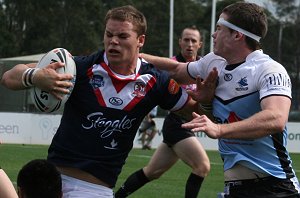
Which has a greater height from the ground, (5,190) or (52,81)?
(52,81)

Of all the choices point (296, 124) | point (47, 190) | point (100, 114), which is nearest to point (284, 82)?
point (100, 114)

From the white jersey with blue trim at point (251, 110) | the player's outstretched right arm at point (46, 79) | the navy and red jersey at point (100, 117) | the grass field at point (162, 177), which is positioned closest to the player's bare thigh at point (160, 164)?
the grass field at point (162, 177)

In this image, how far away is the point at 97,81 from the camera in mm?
5715

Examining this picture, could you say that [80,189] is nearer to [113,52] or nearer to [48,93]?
[48,93]

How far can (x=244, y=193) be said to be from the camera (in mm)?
5633

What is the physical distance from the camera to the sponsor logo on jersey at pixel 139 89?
227 inches

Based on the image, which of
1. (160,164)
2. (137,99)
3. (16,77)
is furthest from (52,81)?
(160,164)

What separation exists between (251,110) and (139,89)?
83 centimetres

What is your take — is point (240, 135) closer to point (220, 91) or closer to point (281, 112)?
point (281, 112)

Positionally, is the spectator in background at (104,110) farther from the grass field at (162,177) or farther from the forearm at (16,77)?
the grass field at (162,177)

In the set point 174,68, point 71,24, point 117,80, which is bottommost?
point 117,80

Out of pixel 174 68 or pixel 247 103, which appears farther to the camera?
pixel 174 68

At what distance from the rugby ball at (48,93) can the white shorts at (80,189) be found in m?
0.53

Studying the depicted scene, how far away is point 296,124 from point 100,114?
73.3 ft
